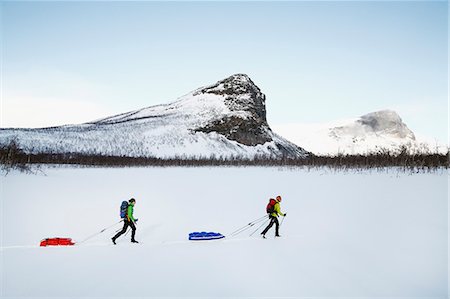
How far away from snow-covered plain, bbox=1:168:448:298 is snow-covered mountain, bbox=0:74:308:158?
27.9 metres

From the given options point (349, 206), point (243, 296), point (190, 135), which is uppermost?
point (190, 135)

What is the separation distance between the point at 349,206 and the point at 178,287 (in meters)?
7.98

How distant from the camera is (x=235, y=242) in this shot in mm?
9008

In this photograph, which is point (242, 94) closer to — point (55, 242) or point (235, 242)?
point (235, 242)

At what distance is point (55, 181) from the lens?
17562 mm

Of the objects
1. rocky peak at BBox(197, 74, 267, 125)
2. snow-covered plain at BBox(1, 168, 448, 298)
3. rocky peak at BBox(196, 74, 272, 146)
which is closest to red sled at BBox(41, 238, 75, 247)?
snow-covered plain at BBox(1, 168, 448, 298)

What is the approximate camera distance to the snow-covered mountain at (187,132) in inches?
1998

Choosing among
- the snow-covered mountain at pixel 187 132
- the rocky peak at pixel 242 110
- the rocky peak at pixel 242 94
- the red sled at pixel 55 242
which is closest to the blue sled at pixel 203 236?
the red sled at pixel 55 242

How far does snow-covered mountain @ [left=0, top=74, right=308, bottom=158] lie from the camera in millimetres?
50750

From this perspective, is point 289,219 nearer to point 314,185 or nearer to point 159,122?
point 314,185

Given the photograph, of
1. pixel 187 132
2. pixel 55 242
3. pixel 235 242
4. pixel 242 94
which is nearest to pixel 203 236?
pixel 235 242

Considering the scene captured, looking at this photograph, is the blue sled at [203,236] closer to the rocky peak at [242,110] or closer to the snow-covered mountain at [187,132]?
the snow-covered mountain at [187,132]

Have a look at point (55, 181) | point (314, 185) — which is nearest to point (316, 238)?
point (314, 185)

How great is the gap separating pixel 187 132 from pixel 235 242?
52.9 metres
